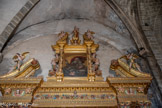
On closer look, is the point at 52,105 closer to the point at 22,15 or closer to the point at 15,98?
the point at 15,98

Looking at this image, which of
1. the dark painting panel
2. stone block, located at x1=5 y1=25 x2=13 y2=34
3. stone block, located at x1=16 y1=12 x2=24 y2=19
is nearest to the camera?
the dark painting panel

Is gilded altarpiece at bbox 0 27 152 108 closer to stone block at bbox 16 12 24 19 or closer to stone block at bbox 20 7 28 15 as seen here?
stone block at bbox 16 12 24 19

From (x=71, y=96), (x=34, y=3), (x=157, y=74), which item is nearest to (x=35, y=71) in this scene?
(x=71, y=96)

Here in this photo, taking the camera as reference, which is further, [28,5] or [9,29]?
[28,5]

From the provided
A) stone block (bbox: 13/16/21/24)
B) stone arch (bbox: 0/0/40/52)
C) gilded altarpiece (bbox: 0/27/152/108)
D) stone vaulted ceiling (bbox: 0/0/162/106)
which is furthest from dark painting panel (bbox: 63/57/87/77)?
stone block (bbox: 13/16/21/24)

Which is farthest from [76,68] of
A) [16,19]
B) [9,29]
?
[16,19]

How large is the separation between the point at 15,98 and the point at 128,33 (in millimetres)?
5215

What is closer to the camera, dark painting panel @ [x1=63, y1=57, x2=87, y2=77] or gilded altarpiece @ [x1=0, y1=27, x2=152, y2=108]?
gilded altarpiece @ [x1=0, y1=27, x2=152, y2=108]

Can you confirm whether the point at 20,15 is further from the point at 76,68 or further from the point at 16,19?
the point at 76,68

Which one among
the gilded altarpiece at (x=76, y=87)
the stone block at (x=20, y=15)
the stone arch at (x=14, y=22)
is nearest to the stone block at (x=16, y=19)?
the stone arch at (x=14, y=22)

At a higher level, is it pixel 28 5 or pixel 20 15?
pixel 28 5

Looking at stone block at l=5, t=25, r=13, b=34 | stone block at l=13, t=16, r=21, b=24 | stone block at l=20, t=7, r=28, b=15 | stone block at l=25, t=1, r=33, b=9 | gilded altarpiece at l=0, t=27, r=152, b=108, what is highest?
stone block at l=25, t=1, r=33, b=9

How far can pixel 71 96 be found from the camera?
570 cm

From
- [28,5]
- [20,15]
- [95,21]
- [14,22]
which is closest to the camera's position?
[14,22]
